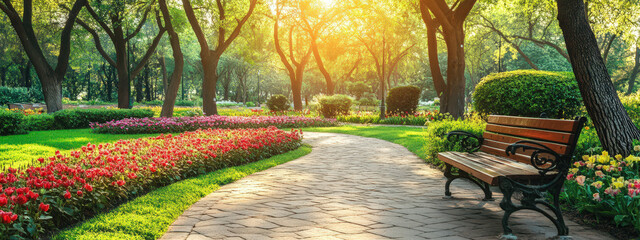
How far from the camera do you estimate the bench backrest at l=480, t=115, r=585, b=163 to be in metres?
4.00

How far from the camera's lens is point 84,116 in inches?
649

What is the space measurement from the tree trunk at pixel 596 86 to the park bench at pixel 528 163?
111 centimetres

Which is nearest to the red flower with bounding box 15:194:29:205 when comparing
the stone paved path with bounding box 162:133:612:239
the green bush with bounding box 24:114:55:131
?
the stone paved path with bounding box 162:133:612:239

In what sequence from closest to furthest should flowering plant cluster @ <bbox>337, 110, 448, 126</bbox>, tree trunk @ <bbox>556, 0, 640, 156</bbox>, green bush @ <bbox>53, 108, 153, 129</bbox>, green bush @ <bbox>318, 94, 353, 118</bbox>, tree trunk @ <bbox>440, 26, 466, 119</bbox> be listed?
tree trunk @ <bbox>556, 0, 640, 156</bbox> → tree trunk @ <bbox>440, 26, 466, 119</bbox> → green bush @ <bbox>53, 108, 153, 129</bbox> → flowering plant cluster @ <bbox>337, 110, 448, 126</bbox> → green bush @ <bbox>318, 94, 353, 118</bbox>

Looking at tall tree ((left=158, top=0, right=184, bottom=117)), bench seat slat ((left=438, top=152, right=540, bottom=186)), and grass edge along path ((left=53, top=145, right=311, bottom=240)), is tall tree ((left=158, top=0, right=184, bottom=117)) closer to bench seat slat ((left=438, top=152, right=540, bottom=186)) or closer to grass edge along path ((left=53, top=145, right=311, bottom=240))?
grass edge along path ((left=53, top=145, right=311, bottom=240))

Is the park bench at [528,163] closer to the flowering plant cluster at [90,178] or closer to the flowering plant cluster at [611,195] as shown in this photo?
the flowering plant cluster at [611,195]

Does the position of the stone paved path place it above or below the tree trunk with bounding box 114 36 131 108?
below

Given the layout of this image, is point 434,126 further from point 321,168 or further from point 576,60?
point 576,60

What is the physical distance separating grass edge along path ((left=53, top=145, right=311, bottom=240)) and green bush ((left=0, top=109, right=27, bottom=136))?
32.0 feet

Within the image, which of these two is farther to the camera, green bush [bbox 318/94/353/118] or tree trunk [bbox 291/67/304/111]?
tree trunk [bbox 291/67/304/111]

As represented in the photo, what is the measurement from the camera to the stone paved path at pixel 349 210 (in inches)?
155

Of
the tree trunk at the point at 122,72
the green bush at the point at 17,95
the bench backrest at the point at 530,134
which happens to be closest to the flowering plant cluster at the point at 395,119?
the tree trunk at the point at 122,72

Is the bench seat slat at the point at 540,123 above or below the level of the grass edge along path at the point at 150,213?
above

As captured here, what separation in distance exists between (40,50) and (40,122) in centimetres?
476
